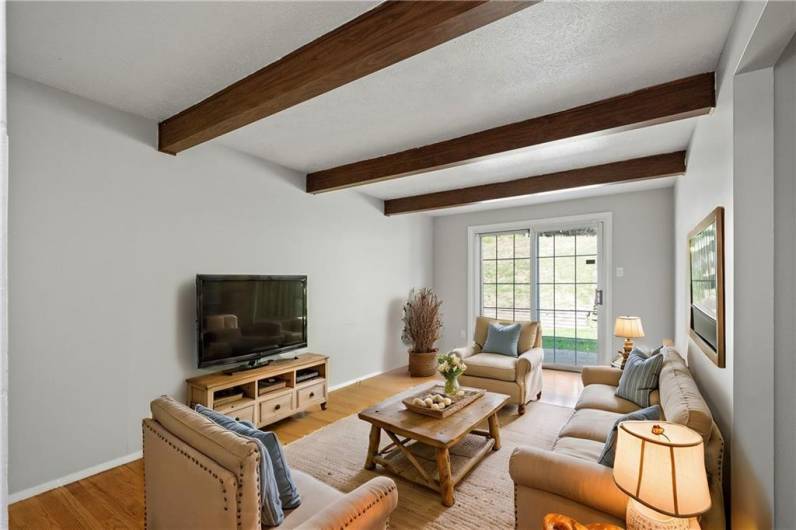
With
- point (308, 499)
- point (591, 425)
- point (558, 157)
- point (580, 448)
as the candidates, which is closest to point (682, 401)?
point (580, 448)

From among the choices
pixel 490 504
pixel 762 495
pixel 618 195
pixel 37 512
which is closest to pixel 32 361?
pixel 37 512

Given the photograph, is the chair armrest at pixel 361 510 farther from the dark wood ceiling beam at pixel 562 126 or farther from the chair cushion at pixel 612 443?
the dark wood ceiling beam at pixel 562 126

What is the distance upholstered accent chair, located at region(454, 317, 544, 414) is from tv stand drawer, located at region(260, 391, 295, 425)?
1745 millimetres

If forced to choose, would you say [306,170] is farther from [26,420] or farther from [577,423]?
[577,423]

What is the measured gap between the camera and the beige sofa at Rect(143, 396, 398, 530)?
1261 millimetres

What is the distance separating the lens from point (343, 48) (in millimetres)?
1805

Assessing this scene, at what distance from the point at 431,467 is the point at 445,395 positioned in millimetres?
524

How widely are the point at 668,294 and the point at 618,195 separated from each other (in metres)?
1.35

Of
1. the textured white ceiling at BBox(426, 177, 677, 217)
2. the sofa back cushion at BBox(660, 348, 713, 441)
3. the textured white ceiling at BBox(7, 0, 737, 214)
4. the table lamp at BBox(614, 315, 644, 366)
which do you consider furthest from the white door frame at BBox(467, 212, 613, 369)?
the sofa back cushion at BBox(660, 348, 713, 441)

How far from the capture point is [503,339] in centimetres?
421

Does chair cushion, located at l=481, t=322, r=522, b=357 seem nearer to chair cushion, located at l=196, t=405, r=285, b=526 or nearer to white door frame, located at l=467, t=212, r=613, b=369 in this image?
white door frame, located at l=467, t=212, r=613, b=369

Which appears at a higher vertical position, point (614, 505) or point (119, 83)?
point (119, 83)

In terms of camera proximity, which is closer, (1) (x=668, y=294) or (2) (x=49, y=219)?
(2) (x=49, y=219)

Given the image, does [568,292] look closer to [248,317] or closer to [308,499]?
[248,317]
